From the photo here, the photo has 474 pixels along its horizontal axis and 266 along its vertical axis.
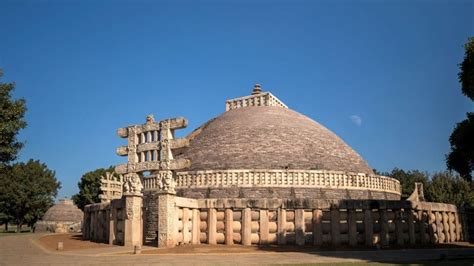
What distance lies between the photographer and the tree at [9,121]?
60.8 feet

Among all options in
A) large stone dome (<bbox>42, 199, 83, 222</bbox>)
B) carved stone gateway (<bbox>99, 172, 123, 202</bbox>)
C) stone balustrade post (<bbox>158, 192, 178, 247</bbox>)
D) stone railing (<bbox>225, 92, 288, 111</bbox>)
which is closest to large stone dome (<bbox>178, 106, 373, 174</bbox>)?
stone railing (<bbox>225, 92, 288, 111</bbox>)

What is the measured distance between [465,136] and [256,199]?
8.04 metres

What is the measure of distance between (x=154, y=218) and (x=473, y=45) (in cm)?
1609

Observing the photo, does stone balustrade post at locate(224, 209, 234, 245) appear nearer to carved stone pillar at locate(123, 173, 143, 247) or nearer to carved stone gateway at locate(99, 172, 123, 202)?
carved stone pillar at locate(123, 173, 143, 247)

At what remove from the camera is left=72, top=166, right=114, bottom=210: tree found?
5541 cm

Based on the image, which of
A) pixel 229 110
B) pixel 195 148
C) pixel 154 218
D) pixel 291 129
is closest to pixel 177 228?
pixel 154 218

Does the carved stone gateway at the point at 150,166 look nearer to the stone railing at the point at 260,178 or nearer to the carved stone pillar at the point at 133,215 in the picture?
the carved stone pillar at the point at 133,215

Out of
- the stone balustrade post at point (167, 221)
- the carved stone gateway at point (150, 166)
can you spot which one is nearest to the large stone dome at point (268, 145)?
the carved stone gateway at point (150, 166)

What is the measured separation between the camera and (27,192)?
171 ft

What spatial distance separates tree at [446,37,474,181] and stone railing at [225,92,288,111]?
1819cm

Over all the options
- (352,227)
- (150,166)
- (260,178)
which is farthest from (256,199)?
(260,178)

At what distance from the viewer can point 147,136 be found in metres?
19.2

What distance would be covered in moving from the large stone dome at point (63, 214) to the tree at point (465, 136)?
1526 inches

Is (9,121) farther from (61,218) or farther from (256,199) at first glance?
(61,218)
